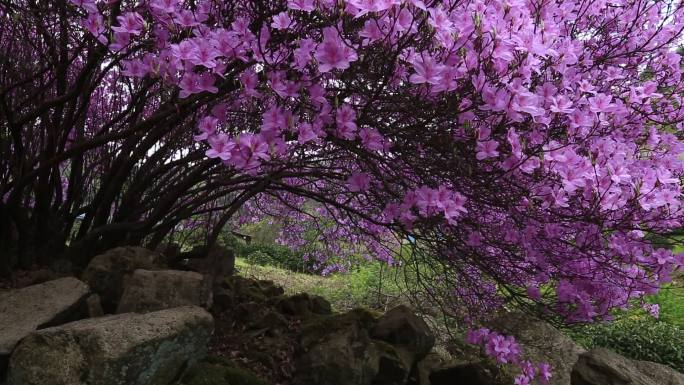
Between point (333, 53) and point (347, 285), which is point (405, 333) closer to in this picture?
point (333, 53)

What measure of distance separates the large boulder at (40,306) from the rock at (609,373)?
3719 millimetres

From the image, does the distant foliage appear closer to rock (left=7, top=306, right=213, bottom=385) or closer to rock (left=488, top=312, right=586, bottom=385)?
rock (left=488, top=312, right=586, bottom=385)

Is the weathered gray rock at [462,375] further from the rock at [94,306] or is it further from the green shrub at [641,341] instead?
the green shrub at [641,341]

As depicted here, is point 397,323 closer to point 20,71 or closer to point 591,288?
point 591,288

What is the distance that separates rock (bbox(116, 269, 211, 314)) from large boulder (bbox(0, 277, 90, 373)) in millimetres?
257

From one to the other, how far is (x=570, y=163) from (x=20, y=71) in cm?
395

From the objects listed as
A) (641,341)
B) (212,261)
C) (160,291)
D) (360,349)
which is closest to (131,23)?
(160,291)

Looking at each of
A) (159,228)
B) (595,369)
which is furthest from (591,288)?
(159,228)

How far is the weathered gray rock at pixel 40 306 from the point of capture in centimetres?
279

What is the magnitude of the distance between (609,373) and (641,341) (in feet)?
11.6

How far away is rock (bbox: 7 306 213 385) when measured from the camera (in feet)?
7.61

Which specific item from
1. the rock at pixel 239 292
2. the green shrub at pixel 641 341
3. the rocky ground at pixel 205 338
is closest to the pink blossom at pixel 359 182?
the rocky ground at pixel 205 338

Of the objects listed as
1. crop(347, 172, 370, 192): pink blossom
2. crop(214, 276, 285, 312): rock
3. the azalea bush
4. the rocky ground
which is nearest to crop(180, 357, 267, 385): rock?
the rocky ground

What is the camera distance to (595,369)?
4.20 metres
